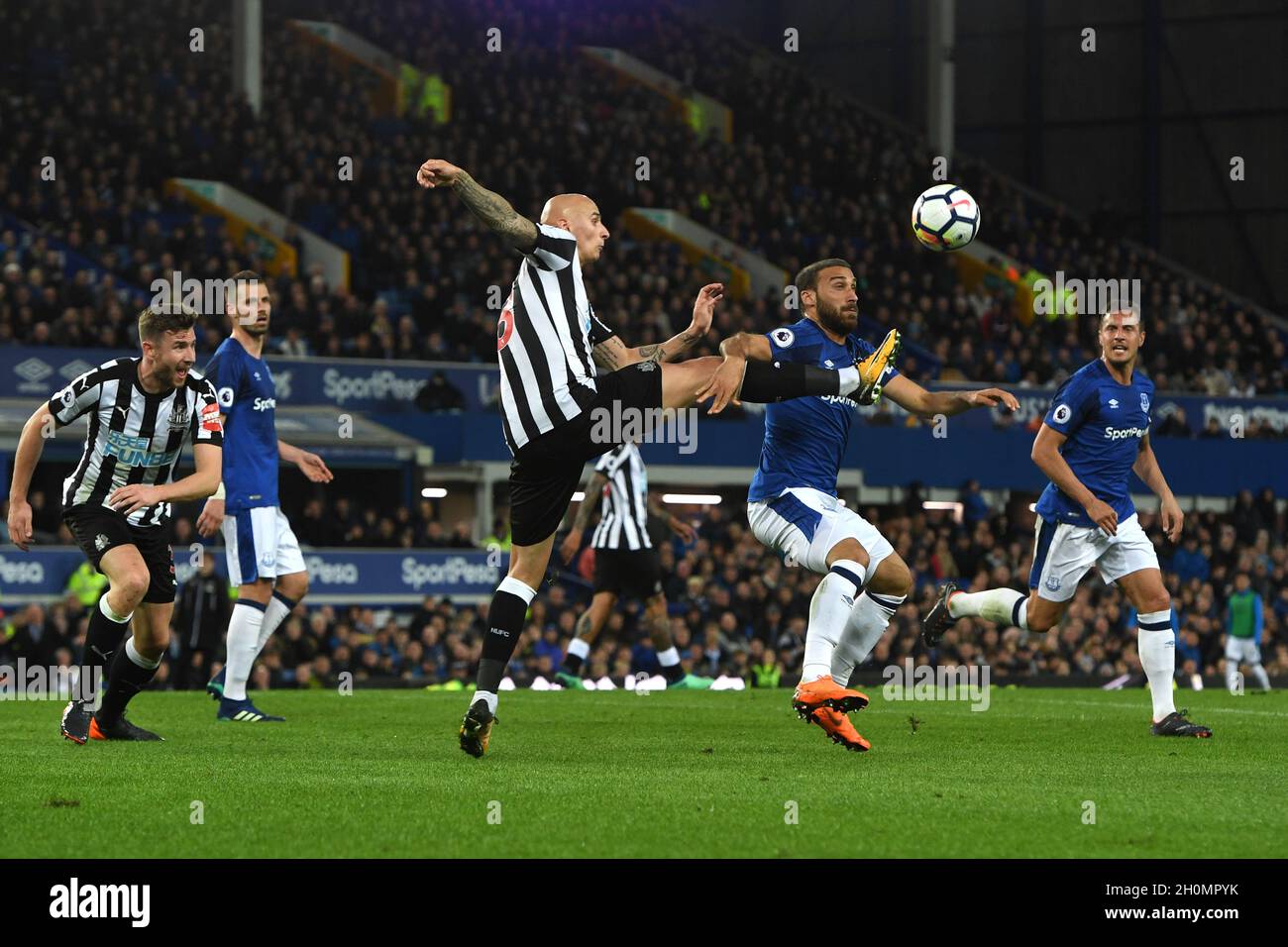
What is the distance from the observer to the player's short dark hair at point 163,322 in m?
9.40

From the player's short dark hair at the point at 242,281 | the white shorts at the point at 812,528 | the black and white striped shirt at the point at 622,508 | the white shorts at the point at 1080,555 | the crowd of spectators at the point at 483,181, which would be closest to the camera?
the white shorts at the point at 812,528

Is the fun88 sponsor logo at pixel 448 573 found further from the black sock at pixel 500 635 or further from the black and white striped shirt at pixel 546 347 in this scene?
the black and white striped shirt at pixel 546 347

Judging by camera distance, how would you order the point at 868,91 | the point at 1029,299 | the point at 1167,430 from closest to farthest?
1. the point at 1167,430
2. the point at 1029,299
3. the point at 868,91

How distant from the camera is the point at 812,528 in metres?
9.62

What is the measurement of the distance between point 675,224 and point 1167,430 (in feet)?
33.4

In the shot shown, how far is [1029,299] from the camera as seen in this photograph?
38.3 meters

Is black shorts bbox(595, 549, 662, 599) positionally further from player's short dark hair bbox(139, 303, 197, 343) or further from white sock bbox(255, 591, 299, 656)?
player's short dark hair bbox(139, 303, 197, 343)

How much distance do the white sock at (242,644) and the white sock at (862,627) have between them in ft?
12.3

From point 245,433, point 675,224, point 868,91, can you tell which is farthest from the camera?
point 868,91

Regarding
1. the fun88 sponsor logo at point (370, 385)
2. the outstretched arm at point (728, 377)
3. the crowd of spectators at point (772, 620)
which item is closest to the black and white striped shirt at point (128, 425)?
the outstretched arm at point (728, 377)

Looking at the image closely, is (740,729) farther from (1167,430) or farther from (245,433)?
(1167,430)

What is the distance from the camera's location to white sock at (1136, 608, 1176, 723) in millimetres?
10602

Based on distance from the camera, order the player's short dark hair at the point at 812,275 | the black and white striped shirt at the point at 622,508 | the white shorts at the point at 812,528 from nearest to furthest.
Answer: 1. the white shorts at the point at 812,528
2. the player's short dark hair at the point at 812,275
3. the black and white striped shirt at the point at 622,508
